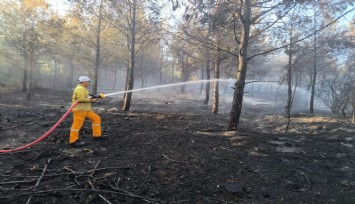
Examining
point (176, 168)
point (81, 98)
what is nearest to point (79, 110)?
point (81, 98)

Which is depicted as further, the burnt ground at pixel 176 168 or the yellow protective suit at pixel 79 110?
the yellow protective suit at pixel 79 110

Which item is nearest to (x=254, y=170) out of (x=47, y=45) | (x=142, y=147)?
(x=142, y=147)

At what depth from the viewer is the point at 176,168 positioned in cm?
523

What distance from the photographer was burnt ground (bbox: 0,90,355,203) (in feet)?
13.8

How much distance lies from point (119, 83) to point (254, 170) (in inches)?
2331

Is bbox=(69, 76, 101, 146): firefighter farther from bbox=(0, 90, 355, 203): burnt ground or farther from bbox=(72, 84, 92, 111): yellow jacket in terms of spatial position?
bbox=(0, 90, 355, 203): burnt ground

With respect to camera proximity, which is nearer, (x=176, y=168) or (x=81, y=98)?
(x=176, y=168)

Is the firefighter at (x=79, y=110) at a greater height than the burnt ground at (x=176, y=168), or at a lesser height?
greater

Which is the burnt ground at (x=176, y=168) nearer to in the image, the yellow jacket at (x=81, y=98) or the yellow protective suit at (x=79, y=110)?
the yellow protective suit at (x=79, y=110)

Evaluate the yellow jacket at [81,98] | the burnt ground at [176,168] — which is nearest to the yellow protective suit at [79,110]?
the yellow jacket at [81,98]

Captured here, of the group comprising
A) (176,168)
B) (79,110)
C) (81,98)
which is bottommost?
(176,168)

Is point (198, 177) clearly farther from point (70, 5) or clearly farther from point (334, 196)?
point (70, 5)

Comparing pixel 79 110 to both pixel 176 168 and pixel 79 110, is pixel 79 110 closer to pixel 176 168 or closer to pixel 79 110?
pixel 79 110

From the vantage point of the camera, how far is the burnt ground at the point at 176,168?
166 inches
